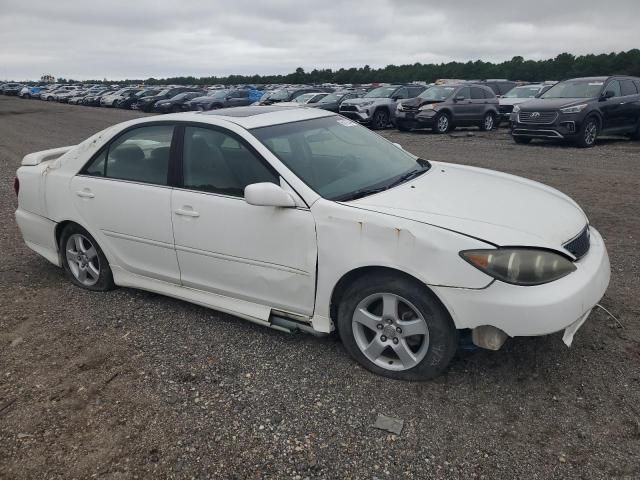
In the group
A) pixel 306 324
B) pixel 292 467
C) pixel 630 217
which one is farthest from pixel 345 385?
pixel 630 217

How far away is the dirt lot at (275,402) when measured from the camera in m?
2.59

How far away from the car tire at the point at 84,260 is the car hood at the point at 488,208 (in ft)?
8.02

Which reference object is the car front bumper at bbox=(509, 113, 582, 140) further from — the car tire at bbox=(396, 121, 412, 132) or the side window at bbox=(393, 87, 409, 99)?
the side window at bbox=(393, 87, 409, 99)

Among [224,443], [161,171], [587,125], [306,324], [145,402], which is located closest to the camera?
[224,443]

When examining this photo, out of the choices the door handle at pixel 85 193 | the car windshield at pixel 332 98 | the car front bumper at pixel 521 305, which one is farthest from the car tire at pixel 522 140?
the door handle at pixel 85 193

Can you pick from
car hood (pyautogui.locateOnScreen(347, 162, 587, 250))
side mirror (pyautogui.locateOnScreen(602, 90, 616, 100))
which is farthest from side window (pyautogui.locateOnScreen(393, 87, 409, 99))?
car hood (pyautogui.locateOnScreen(347, 162, 587, 250))

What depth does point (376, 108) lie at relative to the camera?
19078 millimetres

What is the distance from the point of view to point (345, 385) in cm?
321

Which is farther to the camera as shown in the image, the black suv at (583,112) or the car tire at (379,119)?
the car tire at (379,119)

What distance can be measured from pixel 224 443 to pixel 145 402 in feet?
2.08

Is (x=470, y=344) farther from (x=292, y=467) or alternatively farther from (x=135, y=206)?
(x=135, y=206)

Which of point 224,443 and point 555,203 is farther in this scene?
point 555,203

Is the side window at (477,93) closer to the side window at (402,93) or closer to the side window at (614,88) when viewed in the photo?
the side window at (402,93)

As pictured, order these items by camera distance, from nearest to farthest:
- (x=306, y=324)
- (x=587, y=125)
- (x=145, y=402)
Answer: (x=145, y=402) < (x=306, y=324) < (x=587, y=125)
